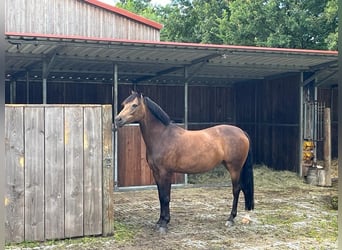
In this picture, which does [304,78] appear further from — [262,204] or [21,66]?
[21,66]

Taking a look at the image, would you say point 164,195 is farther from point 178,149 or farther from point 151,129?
point 151,129

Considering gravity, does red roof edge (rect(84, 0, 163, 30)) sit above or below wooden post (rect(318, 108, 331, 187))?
above

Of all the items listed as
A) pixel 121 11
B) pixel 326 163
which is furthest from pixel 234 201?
pixel 121 11

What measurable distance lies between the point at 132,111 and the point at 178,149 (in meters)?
0.72

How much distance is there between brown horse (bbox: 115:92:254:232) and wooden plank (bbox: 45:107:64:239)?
2.89ft

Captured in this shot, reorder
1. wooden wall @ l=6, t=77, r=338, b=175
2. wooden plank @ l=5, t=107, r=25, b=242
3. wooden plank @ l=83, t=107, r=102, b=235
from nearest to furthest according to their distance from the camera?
wooden plank @ l=5, t=107, r=25, b=242 < wooden plank @ l=83, t=107, r=102, b=235 < wooden wall @ l=6, t=77, r=338, b=175

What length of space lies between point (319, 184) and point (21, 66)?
21.5 feet

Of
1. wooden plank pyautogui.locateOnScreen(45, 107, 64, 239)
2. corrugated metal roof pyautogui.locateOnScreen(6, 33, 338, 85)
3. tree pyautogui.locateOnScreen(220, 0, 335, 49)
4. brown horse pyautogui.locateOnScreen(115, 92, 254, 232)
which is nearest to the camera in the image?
wooden plank pyautogui.locateOnScreen(45, 107, 64, 239)

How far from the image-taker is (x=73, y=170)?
4.32m

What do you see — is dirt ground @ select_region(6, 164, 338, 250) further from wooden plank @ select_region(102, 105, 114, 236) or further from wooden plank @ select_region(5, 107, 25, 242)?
wooden plank @ select_region(5, 107, 25, 242)

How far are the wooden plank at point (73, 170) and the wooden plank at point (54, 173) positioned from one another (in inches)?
2.0

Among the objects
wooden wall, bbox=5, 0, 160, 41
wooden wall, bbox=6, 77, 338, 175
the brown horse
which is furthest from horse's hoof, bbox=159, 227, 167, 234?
wooden wall, bbox=5, 0, 160, 41

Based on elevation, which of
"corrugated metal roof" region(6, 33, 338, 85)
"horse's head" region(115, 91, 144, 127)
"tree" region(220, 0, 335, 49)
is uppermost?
"tree" region(220, 0, 335, 49)

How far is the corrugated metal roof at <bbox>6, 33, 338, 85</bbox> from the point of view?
6.33 meters
